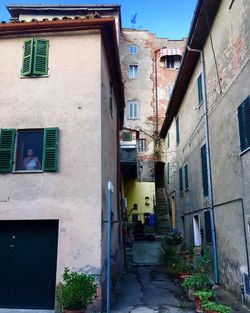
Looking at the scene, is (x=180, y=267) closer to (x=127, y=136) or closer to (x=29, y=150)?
(x=29, y=150)

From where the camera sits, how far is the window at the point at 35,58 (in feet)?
29.2

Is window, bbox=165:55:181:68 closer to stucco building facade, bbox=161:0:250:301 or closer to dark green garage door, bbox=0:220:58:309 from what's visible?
stucco building facade, bbox=161:0:250:301

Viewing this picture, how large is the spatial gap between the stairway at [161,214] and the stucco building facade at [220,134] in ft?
21.8

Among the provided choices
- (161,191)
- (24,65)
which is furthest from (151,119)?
(24,65)

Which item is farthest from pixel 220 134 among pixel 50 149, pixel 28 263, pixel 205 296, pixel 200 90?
pixel 28 263

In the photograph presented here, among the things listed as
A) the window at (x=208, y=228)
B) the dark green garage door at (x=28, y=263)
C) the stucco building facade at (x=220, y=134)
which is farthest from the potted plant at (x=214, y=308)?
the window at (x=208, y=228)

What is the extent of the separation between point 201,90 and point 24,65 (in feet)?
21.5

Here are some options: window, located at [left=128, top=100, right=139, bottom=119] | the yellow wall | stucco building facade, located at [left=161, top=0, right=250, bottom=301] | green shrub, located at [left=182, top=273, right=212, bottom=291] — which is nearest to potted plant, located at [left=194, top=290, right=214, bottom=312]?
green shrub, located at [left=182, top=273, right=212, bottom=291]

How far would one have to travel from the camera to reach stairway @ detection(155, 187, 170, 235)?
21631 millimetres

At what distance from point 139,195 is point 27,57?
16.8 m

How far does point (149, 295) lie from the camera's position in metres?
9.62

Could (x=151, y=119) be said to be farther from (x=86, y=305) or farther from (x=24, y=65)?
(x=86, y=305)

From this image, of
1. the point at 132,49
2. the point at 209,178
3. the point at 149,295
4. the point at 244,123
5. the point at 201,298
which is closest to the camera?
the point at 201,298

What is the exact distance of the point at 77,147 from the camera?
838 centimetres
